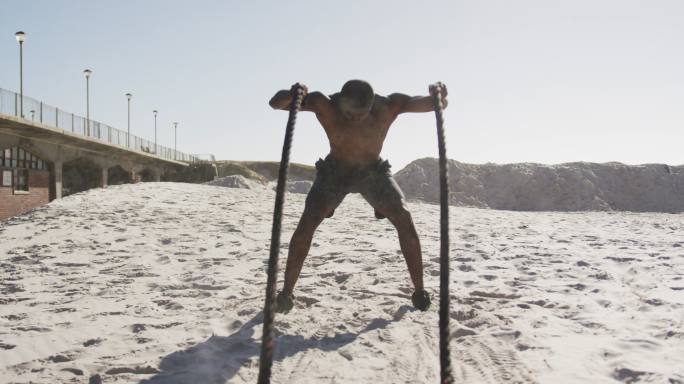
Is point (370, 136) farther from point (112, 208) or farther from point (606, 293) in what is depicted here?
point (112, 208)

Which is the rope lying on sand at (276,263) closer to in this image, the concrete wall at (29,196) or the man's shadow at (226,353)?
the man's shadow at (226,353)

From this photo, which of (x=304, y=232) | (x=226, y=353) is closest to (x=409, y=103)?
(x=304, y=232)

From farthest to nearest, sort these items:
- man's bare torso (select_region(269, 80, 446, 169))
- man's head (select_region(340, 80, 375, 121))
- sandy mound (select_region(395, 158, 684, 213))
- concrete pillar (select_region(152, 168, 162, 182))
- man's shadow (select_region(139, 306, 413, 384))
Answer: concrete pillar (select_region(152, 168, 162, 182)) < sandy mound (select_region(395, 158, 684, 213)) < man's bare torso (select_region(269, 80, 446, 169)) < man's head (select_region(340, 80, 375, 121)) < man's shadow (select_region(139, 306, 413, 384))

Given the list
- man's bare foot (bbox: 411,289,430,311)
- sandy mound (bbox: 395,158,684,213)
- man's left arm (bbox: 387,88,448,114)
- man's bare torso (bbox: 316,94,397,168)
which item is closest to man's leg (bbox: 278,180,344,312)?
man's bare torso (bbox: 316,94,397,168)

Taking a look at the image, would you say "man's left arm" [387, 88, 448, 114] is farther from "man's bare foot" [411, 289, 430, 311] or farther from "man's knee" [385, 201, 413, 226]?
"man's bare foot" [411, 289, 430, 311]

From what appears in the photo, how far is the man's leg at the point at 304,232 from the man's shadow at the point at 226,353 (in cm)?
26

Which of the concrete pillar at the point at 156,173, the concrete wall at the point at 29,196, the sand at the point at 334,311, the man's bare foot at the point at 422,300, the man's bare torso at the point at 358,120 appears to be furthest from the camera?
the concrete pillar at the point at 156,173

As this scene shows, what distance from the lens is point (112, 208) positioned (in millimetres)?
9562

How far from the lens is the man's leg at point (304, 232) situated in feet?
10.5

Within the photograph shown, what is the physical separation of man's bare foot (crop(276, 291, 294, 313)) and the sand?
0.27ft

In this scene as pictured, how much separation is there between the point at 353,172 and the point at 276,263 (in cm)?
163

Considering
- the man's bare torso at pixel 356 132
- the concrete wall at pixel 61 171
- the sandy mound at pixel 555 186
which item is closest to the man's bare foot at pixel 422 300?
the man's bare torso at pixel 356 132

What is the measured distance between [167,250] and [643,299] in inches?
205

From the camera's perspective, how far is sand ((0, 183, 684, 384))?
2447mm
